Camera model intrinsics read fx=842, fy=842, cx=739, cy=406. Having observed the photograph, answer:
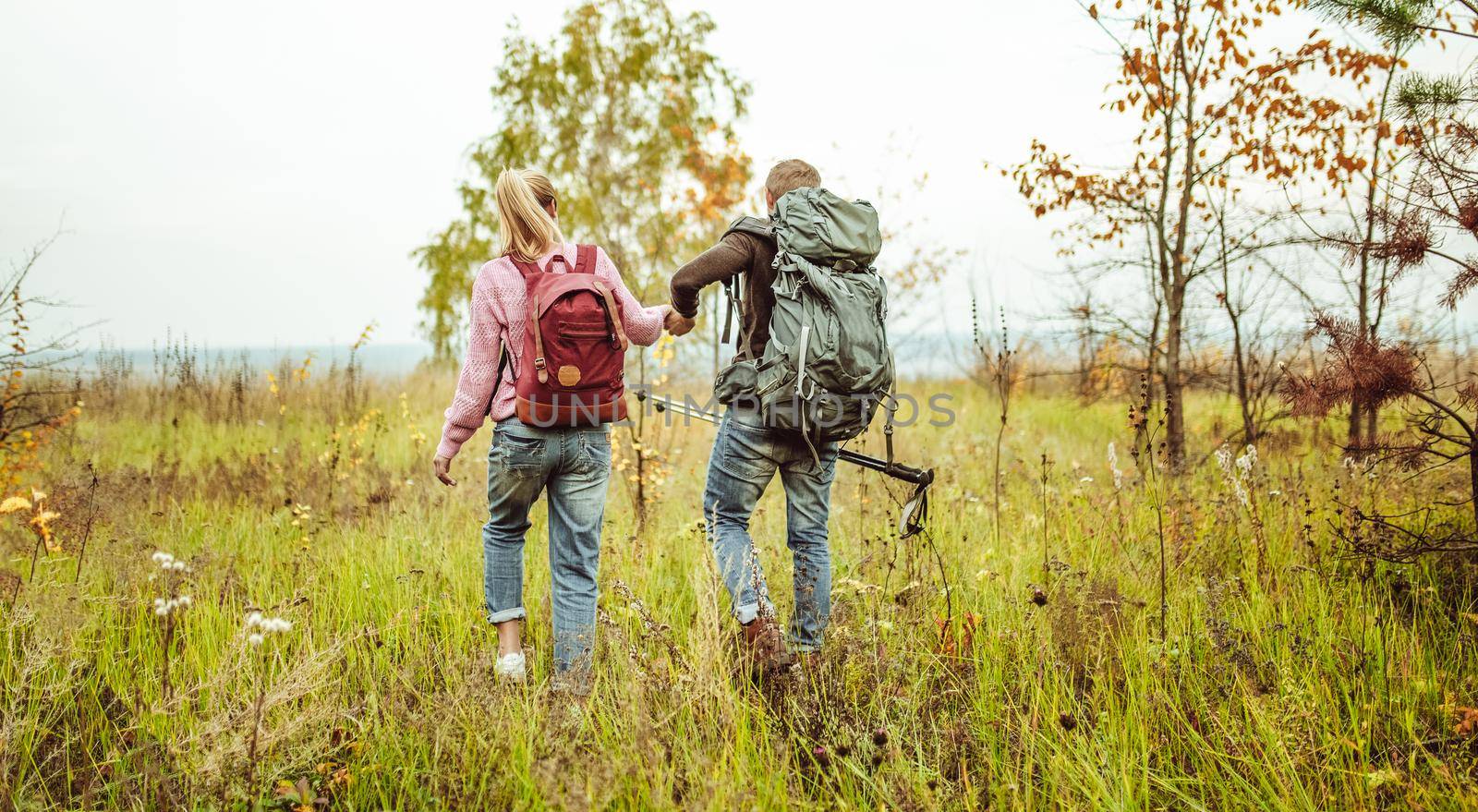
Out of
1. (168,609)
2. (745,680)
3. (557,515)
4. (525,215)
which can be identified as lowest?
(745,680)

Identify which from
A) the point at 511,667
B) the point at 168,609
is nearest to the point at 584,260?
the point at 511,667

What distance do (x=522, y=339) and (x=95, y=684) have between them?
2105mm

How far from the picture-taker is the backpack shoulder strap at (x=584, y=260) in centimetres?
292

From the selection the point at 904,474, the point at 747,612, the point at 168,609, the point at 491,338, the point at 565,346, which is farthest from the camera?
the point at 904,474

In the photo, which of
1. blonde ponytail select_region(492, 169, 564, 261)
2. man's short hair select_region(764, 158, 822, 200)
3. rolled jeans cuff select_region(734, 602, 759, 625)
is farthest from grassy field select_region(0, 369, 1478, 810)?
man's short hair select_region(764, 158, 822, 200)

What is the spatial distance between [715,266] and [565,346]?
2.00 ft

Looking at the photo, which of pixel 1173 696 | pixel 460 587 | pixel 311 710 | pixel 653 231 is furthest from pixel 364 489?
pixel 653 231

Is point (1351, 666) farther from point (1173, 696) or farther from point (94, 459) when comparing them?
point (94, 459)

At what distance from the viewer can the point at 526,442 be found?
2.86 metres

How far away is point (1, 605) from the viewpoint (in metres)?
3.52

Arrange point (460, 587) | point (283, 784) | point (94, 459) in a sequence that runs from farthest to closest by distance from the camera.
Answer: point (94, 459) → point (460, 587) → point (283, 784)

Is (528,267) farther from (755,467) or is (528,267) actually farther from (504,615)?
(504,615)

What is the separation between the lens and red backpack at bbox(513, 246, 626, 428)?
280cm

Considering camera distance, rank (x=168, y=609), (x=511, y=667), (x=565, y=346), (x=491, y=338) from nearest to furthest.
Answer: (x=168, y=609) < (x=565, y=346) < (x=491, y=338) < (x=511, y=667)
